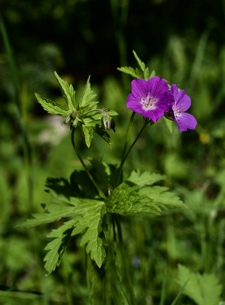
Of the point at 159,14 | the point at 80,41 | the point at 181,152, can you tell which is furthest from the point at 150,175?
the point at 80,41

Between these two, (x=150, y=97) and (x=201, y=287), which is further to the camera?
(x=201, y=287)

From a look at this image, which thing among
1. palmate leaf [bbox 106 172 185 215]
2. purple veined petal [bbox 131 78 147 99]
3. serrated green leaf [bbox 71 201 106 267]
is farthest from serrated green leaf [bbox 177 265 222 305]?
purple veined petal [bbox 131 78 147 99]

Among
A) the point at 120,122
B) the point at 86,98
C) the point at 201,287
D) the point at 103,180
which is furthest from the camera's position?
the point at 120,122

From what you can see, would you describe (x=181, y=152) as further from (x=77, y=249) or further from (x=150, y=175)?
(x=150, y=175)

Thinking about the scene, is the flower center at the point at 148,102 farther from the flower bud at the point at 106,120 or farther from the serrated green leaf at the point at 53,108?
the serrated green leaf at the point at 53,108

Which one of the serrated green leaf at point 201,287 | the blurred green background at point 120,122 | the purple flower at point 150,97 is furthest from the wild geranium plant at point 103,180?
the blurred green background at point 120,122

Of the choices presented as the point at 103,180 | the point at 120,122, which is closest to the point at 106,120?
the point at 103,180

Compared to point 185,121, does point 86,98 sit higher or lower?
higher

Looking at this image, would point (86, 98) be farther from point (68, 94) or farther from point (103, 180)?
point (103, 180)

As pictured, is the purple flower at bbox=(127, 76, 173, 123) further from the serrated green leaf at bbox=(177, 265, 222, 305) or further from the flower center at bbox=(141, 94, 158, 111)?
the serrated green leaf at bbox=(177, 265, 222, 305)
